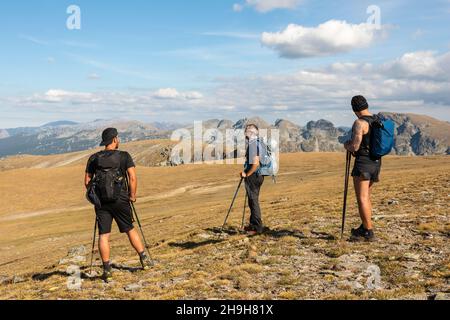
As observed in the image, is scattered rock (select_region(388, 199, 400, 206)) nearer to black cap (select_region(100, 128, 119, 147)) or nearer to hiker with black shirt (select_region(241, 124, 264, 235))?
hiker with black shirt (select_region(241, 124, 264, 235))

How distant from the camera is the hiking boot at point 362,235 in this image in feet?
43.0

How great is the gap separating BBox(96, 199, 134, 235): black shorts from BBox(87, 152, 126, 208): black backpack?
0.18 m

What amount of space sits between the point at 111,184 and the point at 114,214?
0.90 metres

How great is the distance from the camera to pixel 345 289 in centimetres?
945

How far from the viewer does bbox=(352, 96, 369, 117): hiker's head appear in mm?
12000

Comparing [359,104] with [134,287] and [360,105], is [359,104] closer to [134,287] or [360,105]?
[360,105]

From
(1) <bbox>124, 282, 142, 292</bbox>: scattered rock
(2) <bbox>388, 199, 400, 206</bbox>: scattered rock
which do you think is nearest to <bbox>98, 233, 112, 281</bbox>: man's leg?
(1) <bbox>124, 282, 142, 292</bbox>: scattered rock

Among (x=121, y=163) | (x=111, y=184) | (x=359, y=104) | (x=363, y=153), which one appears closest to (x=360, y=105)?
(x=359, y=104)

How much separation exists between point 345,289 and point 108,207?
20.8ft

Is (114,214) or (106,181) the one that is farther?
(114,214)

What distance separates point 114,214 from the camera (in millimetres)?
11117
